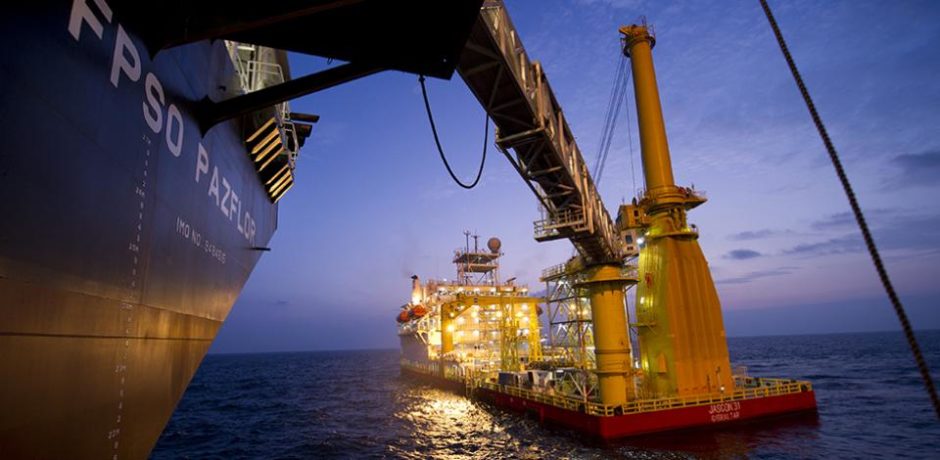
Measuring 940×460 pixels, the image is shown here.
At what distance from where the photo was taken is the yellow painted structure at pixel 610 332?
78.0 ft

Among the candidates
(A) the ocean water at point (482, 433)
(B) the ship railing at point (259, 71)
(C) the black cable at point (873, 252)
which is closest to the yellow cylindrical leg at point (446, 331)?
(A) the ocean water at point (482, 433)

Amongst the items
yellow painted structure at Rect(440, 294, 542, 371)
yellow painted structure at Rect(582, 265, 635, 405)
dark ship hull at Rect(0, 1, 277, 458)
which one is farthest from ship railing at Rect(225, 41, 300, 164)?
yellow painted structure at Rect(440, 294, 542, 371)

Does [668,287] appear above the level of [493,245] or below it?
below

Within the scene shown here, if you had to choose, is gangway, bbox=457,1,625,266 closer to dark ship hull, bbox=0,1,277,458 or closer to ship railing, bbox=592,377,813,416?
dark ship hull, bbox=0,1,277,458

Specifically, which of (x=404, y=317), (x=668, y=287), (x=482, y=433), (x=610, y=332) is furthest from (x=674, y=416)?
(x=404, y=317)

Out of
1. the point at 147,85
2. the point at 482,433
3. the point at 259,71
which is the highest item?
the point at 259,71

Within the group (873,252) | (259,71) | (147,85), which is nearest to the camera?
(873,252)

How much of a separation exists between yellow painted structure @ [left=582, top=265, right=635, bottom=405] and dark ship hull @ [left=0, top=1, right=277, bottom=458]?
70.5ft

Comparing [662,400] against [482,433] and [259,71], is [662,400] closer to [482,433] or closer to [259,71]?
[482,433]

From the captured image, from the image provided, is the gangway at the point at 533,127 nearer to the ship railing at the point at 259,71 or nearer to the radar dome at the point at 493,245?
the ship railing at the point at 259,71

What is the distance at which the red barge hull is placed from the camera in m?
22.7

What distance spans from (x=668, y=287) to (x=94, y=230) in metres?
26.9

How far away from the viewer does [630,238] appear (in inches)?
1179

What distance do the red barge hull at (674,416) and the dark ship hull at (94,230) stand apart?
70.0ft
